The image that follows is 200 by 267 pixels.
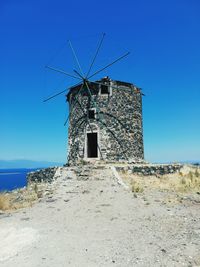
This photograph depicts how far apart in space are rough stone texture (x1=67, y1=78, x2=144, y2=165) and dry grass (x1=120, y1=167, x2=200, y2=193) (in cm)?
394

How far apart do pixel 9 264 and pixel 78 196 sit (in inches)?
278

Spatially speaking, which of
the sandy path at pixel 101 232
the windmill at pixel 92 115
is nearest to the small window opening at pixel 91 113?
the windmill at pixel 92 115

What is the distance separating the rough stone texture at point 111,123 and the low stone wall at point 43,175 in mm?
1825

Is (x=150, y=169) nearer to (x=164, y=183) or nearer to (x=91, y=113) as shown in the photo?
(x=164, y=183)

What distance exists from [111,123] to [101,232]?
544 inches

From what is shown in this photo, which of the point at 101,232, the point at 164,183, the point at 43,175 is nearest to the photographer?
the point at 101,232

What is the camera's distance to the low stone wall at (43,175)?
66.2ft

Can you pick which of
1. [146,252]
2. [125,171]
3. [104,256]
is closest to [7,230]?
[104,256]

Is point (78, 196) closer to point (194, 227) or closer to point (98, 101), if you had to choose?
point (194, 227)

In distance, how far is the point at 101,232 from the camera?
8.09 meters

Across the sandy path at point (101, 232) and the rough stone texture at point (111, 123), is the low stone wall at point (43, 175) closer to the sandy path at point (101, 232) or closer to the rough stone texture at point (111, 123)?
the rough stone texture at point (111, 123)

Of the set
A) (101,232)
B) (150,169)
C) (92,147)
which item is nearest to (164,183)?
(150,169)

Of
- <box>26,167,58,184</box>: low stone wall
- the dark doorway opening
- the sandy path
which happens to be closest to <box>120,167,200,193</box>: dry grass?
the sandy path

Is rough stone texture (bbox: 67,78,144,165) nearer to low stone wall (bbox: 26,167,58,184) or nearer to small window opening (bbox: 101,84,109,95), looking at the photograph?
small window opening (bbox: 101,84,109,95)
